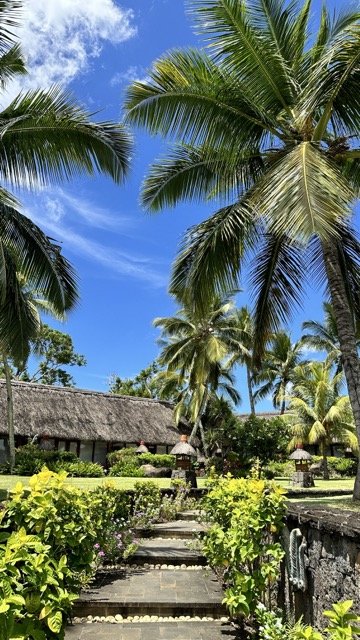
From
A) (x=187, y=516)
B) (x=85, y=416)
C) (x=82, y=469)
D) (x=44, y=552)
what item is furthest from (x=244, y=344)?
(x=44, y=552)

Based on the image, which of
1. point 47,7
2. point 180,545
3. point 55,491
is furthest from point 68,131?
point 180,545

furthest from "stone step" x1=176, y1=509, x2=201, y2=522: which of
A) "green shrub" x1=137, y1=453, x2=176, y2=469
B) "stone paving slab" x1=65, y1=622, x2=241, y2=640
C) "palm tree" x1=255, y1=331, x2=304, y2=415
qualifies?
"palm tree" x1=255, y1=331, x2=304, y2=415

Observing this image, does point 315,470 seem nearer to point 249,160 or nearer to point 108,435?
point 108,435

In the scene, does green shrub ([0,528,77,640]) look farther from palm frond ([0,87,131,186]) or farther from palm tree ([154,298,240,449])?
palm tree ([154,298,240,449])

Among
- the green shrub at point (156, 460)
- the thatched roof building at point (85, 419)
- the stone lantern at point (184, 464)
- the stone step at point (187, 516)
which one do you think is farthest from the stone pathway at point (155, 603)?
the thatched roof building at point (85, 419)

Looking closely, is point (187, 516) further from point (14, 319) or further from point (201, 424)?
point (201, 424)

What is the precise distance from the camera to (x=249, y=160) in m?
8.95

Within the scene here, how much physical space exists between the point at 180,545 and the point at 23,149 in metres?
6.89

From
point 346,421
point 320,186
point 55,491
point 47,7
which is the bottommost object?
point 55,491

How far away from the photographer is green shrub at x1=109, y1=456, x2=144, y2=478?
2191 cm

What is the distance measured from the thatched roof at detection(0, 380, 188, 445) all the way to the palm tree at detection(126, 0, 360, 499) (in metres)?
19.3

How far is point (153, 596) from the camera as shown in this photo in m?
5.57

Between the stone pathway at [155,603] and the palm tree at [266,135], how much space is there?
8.52ft

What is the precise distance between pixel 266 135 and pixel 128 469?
17.3 metres
